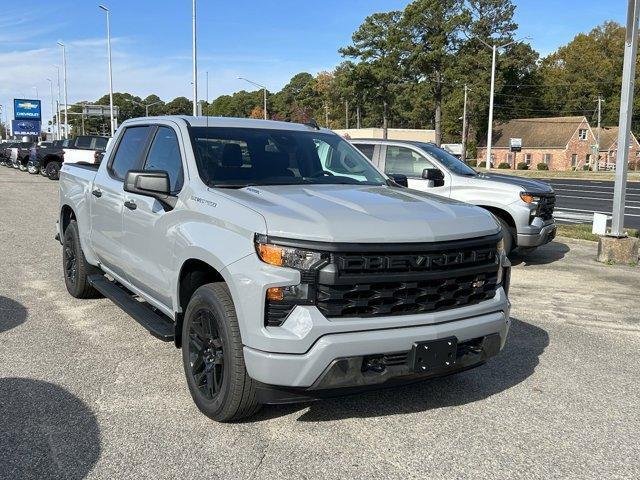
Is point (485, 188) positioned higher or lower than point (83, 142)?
lower

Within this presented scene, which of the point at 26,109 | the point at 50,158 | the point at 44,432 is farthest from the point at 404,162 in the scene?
the point at 26,109

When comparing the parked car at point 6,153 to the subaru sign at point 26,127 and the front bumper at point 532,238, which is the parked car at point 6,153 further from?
the front bumper at point 532,238

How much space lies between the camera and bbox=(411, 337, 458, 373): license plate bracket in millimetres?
3318

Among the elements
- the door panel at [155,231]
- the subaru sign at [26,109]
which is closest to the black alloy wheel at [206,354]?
the door panel at [155,231]

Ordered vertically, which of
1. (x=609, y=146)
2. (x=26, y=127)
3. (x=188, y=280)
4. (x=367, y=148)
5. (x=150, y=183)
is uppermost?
(x=26, y=127)

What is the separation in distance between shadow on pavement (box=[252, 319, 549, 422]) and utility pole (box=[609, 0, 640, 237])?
536 cm

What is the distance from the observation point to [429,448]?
11.3ft

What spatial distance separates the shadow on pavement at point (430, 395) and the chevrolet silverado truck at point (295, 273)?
47cm

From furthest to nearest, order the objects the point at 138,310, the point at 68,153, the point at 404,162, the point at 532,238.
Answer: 1. the point at 68,153
2. the point at 404,162
3. the point at 532,238
4. the point at 138,310

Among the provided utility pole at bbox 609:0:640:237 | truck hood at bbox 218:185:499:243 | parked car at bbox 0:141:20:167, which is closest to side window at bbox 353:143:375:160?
utility pole at bbox 609:0:640:237

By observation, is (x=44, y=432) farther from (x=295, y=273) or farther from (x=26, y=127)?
(x=26, y=127)

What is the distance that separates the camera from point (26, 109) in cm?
7819

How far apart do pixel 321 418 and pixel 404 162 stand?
6.65 m

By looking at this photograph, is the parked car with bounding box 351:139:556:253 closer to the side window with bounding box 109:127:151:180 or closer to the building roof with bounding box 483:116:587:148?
the side window with bounding box 109:127:151:180
